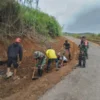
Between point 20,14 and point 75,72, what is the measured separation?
680 centimetres

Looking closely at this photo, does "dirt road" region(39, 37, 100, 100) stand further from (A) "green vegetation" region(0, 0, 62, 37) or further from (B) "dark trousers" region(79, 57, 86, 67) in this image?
(A) "green vegetation" region(0, 0, 62, 37)

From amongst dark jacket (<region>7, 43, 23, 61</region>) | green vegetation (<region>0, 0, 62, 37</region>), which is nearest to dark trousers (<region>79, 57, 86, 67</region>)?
dark jacket (<region>7, 43, 23, 61</region>)

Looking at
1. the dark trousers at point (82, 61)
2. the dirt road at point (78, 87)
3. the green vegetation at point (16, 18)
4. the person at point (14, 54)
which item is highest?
the green vegetation at point (16, 18)

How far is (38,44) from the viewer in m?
25.7

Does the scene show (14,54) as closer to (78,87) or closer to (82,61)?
(78,87)

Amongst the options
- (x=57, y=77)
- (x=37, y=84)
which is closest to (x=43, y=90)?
(x=37, y=84)

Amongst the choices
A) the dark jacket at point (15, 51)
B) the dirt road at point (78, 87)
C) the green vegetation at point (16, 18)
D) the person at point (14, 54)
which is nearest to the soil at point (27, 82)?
the dirt road at point (78, 87)

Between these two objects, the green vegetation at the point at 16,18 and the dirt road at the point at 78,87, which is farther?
the green vegetation at the point at 16,18

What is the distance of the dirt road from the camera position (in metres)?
14.7

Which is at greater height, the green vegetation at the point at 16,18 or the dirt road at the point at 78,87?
the green vegetation at the point at 16,18

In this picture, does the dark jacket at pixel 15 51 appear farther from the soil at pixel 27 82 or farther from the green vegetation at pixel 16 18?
the green vegetation at pixel 16 18

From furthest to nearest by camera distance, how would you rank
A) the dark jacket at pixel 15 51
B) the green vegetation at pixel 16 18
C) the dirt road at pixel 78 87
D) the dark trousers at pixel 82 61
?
the green vegetation at pixel 16 18 < the dark trousers at pixel 82 61 < the dark jacket at pixel 15 51 < the dirt road at pixel 78 87

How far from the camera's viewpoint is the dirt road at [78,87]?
A: 1473 cm

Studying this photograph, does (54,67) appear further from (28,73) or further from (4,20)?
(4,20)
